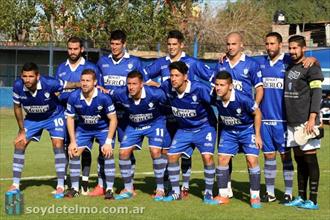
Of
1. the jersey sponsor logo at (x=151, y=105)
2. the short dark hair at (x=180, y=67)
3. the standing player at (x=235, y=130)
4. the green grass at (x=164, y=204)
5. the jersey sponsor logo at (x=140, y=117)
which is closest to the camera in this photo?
the green grass at (x=164, y=204)

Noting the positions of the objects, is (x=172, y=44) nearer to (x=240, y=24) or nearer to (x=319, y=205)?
(x=319, y=205)

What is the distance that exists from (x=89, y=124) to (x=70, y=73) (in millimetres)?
926

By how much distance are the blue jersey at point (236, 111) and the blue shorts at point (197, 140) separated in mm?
255

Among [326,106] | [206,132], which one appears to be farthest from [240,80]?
[326,106]

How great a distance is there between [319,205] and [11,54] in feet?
104

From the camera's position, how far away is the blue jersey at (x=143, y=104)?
8.77 m

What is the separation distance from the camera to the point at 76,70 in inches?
371

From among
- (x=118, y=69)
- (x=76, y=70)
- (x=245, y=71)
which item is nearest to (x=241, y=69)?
(x=245, y=71)

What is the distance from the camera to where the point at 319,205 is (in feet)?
28.2

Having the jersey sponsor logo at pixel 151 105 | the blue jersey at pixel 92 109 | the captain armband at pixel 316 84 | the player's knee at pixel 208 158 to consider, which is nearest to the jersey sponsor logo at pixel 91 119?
the blue jersey at pixel 92 109

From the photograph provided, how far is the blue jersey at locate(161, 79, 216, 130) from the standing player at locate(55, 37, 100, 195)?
52.5 inches

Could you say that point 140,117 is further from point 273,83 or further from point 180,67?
point 273,83

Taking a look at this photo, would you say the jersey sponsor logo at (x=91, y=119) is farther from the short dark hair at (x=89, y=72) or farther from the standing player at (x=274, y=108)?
the standing player at (x=274, y=108)

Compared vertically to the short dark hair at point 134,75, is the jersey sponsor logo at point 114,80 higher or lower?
lower
